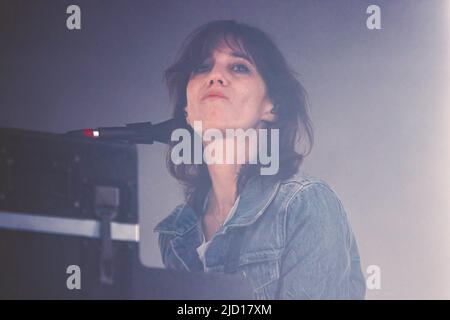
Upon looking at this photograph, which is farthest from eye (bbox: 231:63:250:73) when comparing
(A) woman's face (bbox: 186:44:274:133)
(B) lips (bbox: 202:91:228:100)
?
(B) lips (bbox: 202:91:228:100)

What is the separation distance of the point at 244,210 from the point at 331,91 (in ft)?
1.89

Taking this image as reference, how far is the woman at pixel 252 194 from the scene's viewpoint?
11.2ft

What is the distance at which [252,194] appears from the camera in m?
3.47

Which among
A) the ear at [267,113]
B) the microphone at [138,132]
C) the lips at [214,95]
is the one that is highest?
the lips at [214,95]

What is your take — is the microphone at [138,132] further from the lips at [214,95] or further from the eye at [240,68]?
the eye at [240,68]

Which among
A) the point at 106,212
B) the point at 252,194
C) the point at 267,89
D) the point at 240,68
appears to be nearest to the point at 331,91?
the point at 267,89

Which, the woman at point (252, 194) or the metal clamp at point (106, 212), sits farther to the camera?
the woman at point (252, 194)

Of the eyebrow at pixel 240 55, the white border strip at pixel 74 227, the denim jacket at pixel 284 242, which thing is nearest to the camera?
the white border strip at pixel 74 227

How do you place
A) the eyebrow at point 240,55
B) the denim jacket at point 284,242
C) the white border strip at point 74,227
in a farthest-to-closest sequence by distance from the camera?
the eyebrow at point 240,55 < the denim jacket at point 284,242 < the white border strip at point 74,227

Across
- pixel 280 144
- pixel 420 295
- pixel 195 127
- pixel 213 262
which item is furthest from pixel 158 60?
pixel 420 295

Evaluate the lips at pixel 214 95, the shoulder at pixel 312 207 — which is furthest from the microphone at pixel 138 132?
the shoulder at pixel 312 207
